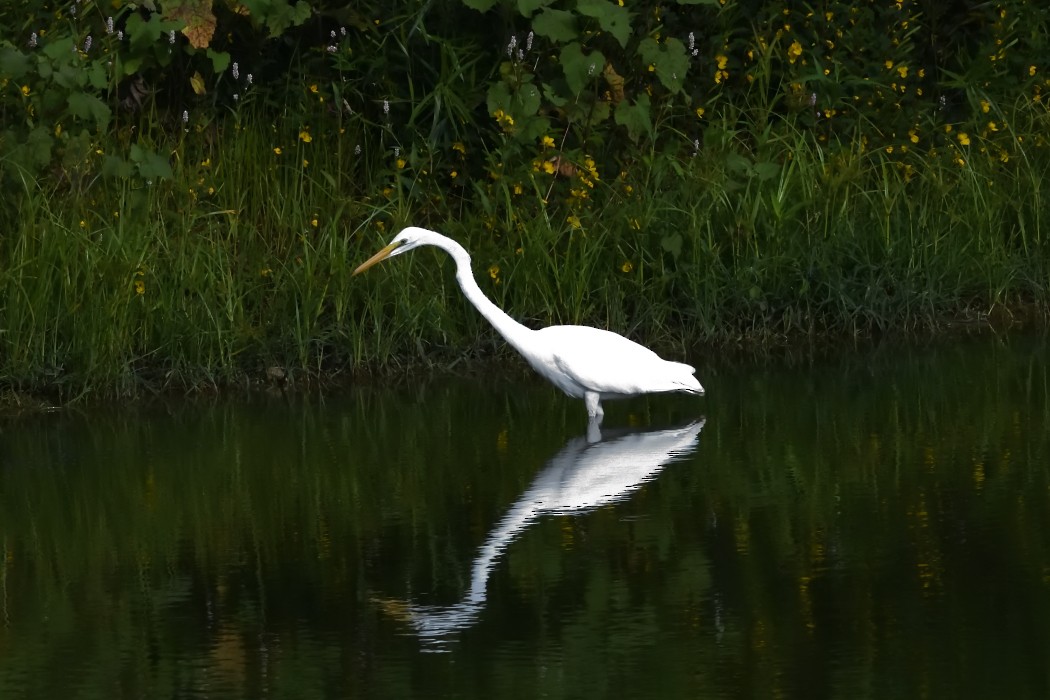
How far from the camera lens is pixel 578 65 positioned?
33.2ft

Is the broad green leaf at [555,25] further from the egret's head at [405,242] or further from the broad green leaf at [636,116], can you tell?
the egret's head at [405,242]

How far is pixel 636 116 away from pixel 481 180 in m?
0.93

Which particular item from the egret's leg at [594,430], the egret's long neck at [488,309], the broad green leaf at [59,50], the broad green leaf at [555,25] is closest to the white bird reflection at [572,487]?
the egret's leg at [594,430]

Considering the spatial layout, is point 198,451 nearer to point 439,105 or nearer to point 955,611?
point 439,105

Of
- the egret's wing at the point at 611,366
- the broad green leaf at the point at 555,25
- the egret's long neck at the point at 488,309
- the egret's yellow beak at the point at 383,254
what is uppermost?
the broad green leaf at the point at 555,25

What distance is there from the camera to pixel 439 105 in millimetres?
10320

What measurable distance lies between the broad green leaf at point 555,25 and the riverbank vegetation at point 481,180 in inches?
0.6

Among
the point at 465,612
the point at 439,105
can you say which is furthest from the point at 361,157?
the point at 465,612

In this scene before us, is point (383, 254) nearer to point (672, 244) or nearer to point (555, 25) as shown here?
point (672, 244)

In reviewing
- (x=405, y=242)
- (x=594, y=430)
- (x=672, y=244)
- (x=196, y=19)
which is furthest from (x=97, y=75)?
(x=594, y=430)

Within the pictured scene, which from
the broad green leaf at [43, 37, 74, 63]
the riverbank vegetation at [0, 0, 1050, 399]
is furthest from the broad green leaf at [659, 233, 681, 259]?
the broad green leaf at [43, 37, 74, 63]

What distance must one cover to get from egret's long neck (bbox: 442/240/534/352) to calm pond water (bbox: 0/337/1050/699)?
38cm

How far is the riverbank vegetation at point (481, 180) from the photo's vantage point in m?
9.34

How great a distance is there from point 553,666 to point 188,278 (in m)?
4.85
